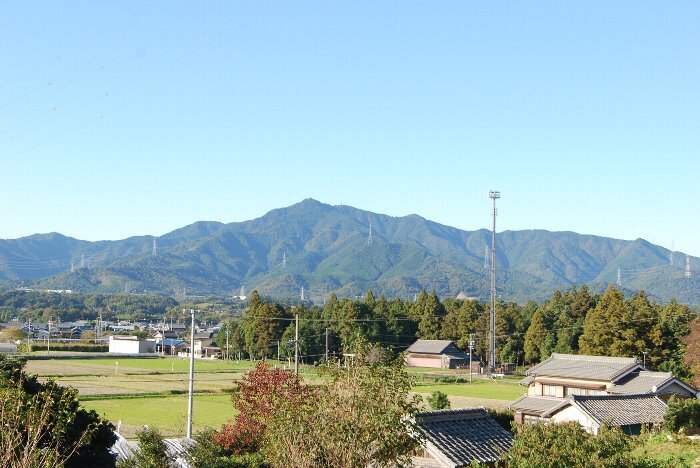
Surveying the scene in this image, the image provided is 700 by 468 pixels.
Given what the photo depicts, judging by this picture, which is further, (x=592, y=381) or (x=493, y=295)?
(x=493, y=295)

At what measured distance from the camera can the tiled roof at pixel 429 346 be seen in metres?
75.2

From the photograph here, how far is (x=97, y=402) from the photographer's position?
130ft

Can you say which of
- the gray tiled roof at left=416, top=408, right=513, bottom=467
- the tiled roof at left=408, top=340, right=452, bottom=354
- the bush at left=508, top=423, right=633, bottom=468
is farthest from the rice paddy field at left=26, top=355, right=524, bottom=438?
the bush at left=508, top=423, right=633, bottom=468

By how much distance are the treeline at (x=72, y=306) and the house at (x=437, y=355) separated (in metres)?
104

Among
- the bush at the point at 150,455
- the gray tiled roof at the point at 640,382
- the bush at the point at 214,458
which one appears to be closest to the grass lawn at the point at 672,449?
the bush at the point at 214,458

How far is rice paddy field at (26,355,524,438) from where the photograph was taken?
3353cm

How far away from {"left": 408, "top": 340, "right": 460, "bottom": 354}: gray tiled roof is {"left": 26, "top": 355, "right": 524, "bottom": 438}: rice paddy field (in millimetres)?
4850

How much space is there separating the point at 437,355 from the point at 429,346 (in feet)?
6.15

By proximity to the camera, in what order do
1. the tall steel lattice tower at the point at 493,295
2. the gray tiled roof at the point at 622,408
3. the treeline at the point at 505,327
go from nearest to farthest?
the gray tiled roof at the point at 622,408
the treeline at the point at 505,327
the tall steel lattice tower at the point at 493,295

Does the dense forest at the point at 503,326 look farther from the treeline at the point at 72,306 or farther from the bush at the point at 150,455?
the treeline at the point at 72,306

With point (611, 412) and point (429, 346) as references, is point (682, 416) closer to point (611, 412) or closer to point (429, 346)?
point (611, 412)

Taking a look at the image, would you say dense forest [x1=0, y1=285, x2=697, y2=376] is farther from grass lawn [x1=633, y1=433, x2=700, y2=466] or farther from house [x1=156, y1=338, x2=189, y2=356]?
grass lawn [x1=633, y1=433, x2=700, y2=466]

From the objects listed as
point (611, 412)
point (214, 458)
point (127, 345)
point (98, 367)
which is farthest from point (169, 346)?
point (214, 458)

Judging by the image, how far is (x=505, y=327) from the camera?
72.7m
